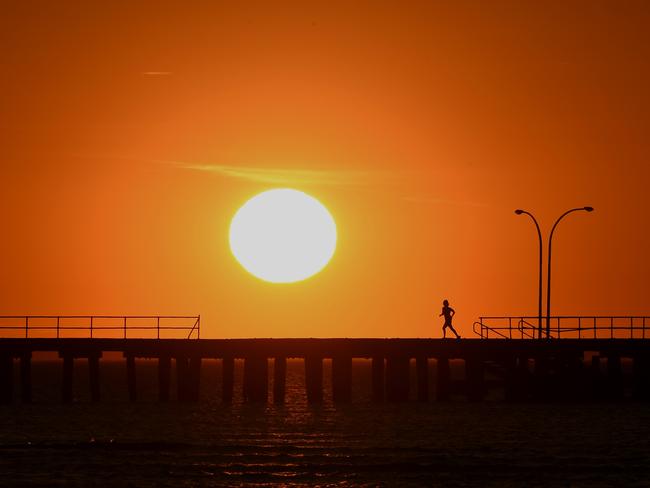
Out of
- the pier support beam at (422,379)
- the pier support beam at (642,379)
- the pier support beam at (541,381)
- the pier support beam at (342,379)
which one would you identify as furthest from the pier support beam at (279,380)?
the pier support beam at (642,379)

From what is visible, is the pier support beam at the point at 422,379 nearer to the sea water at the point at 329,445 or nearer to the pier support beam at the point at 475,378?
the sea water at the point at 329,445

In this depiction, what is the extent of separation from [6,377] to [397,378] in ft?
65.4

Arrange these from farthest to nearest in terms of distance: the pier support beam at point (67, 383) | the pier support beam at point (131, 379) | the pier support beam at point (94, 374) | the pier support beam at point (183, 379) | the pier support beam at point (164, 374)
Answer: the pier support beam at point (67, 383), the pier support beam at point (131, 379), the pier support beam at point (94, 374), the pier support beam at point (164, 374), the pier support beam at point (183, 379)

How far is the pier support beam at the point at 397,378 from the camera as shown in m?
67.9

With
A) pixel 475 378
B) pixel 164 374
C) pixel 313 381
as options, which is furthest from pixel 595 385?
pixel 164 374

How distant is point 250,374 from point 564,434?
20489 millimetres

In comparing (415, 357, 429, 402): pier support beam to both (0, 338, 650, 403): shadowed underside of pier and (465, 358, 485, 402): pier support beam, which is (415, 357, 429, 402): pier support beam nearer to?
(0, 338, 650, 403): shadowed underside of pier

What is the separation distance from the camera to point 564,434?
53594 millimetres

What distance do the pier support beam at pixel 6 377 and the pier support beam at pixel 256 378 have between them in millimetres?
11840

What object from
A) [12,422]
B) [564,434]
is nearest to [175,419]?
[12,422]

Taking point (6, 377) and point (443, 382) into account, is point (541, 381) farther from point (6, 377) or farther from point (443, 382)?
point (6, 377)

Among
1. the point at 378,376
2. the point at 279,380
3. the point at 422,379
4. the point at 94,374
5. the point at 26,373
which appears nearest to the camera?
the point at 378,376

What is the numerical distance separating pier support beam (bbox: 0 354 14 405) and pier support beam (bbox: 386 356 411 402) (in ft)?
62.0

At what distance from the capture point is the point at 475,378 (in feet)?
224
